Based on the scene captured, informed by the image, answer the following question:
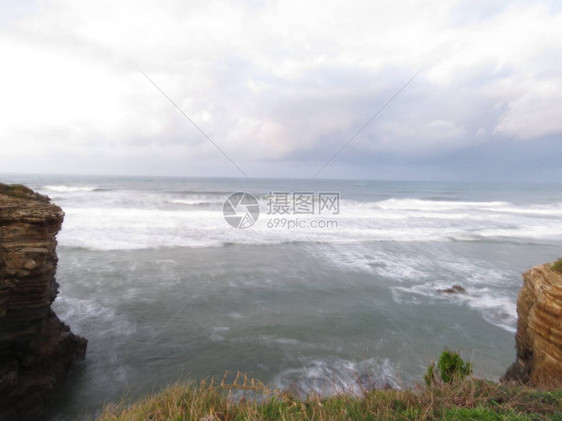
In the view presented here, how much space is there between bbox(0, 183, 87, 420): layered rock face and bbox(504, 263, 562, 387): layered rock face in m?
8.51

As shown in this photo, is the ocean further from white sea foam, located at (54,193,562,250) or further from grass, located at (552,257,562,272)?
grass, located at (552,257,562,272)

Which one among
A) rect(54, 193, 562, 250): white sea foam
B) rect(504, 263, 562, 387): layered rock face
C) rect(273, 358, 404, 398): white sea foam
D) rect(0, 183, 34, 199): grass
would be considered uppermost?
rect(0, 183, 34, 199): grass

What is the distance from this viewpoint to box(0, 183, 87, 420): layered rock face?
534 cm

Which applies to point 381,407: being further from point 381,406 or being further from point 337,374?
point 337,374

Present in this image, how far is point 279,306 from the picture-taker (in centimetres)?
992

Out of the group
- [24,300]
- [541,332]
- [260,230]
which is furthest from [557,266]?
[260,230]

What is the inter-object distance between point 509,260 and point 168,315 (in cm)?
1641

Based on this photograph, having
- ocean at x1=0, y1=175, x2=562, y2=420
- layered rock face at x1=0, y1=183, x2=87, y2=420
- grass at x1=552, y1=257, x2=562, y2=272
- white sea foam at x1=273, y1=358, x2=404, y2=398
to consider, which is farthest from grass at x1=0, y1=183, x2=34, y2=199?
grass at x1=552, y1=257, x2=562, y2=272

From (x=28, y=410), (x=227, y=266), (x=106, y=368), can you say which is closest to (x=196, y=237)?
(x=227, y=266)

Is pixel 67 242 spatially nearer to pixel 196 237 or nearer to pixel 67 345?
pixel 196 237

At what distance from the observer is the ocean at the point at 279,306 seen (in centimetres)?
678

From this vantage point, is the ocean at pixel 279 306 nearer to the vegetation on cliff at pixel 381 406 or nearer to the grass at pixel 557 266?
the vegetation on cliff at pixel 381 406

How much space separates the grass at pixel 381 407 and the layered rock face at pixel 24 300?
332 cm

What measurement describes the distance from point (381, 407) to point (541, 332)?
3917 mm
